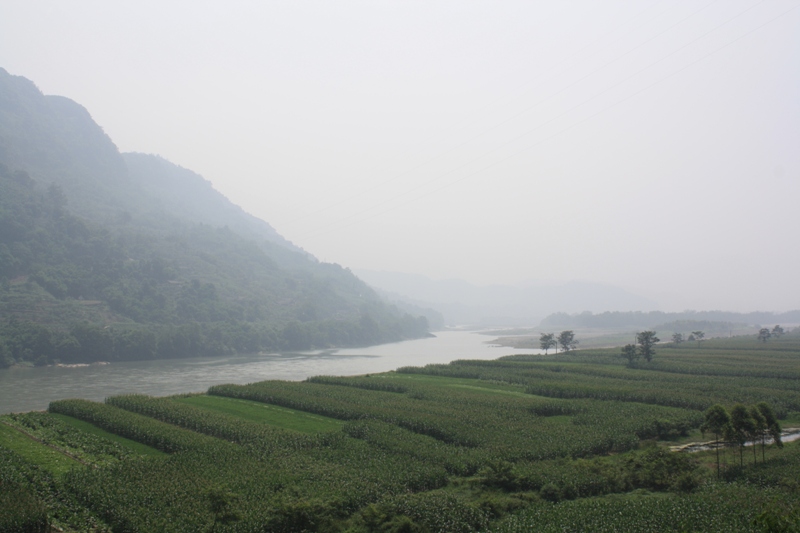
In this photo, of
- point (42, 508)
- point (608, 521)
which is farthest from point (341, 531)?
point (42, 508)

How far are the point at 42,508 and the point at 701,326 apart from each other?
17935cm

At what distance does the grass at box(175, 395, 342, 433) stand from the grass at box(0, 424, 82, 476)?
33.5 ft

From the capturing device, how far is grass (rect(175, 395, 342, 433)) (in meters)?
29.6

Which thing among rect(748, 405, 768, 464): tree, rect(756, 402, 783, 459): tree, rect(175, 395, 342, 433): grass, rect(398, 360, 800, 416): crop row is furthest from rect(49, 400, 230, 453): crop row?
rect(398, 360, 800, 416): crop row

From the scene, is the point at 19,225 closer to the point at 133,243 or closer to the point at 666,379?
the point at 133,243

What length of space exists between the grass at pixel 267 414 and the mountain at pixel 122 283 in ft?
163

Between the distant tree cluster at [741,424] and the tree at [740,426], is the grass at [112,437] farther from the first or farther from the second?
the tree at [740,426]

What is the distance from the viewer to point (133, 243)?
437 feet

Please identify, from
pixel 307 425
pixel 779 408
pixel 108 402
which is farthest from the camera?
pixel 108 402

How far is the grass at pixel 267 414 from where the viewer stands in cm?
2961

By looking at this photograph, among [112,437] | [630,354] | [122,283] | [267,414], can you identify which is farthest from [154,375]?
[630,354]

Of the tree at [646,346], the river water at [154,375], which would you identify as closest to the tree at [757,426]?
the tree at [646,346]

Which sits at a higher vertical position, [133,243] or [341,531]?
[133,243]

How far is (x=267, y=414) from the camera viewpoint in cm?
3291
